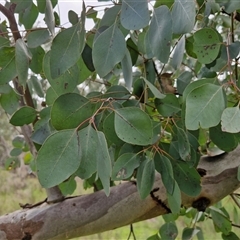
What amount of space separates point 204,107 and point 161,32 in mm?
97

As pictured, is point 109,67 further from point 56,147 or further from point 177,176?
point 177,176

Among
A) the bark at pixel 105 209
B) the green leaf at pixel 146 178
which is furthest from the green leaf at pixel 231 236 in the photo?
the green leaf at pixel 146 178

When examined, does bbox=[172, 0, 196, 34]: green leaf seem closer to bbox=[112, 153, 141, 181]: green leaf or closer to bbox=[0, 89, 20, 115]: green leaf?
bbox=[112, 153, 141, 181]: green leaf

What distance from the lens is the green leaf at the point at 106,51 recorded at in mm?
437

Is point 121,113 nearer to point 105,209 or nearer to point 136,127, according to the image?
point 136,127

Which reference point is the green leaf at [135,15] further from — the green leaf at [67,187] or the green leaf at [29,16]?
the green leaf at [67,187]

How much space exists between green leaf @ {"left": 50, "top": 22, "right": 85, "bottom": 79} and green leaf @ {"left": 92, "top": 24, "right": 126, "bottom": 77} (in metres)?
0.02

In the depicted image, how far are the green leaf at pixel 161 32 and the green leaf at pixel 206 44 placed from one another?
0.10 metres

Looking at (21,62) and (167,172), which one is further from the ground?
(21,62)

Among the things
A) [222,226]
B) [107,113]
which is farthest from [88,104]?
[222,226]

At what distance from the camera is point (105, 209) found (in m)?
0.66

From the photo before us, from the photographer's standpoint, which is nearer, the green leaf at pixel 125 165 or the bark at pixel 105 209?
the green leaf at pixel 125 165

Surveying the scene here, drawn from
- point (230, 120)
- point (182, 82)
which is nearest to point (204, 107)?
point (230, 120)

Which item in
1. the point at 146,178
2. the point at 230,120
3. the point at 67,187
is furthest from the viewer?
the point at 67,187
